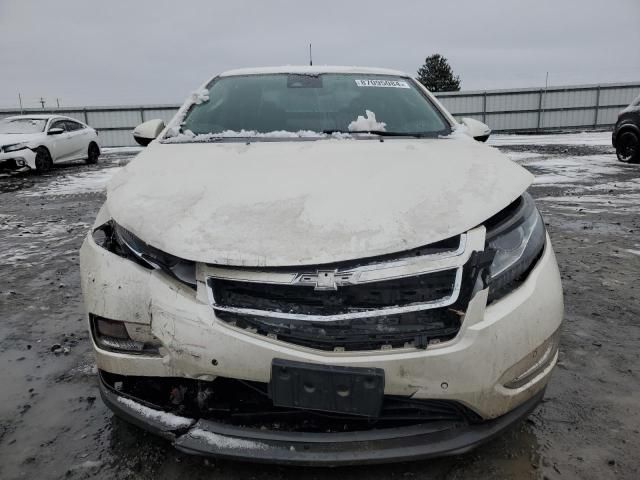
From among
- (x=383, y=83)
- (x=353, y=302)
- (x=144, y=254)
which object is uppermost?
(x=383, y=83)

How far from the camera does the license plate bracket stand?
1.37 meters

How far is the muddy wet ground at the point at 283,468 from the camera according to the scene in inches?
66.4

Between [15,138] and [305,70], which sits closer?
[305,70]

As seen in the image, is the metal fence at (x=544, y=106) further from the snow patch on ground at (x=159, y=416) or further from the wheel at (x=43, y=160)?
the snow patch on ground at (x=159, y=416)

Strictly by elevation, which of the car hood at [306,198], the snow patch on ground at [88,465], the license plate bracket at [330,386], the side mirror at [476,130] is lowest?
the snow patch on ground at [88,465]

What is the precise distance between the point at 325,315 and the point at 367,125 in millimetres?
1497

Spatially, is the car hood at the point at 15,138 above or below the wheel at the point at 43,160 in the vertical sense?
above

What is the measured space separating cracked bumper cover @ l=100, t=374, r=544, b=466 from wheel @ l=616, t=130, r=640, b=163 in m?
10.3

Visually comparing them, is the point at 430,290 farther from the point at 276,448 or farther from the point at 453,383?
the point at 276,448

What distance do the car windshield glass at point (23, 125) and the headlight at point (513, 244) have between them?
1195cm

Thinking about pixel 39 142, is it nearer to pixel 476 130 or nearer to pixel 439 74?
pixel 476 130

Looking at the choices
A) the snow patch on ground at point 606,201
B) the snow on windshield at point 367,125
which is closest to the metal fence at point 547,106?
the snow patch on ground at point 606,201

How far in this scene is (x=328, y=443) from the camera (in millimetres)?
1414

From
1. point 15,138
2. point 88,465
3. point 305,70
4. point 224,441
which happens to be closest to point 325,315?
point 224,441
